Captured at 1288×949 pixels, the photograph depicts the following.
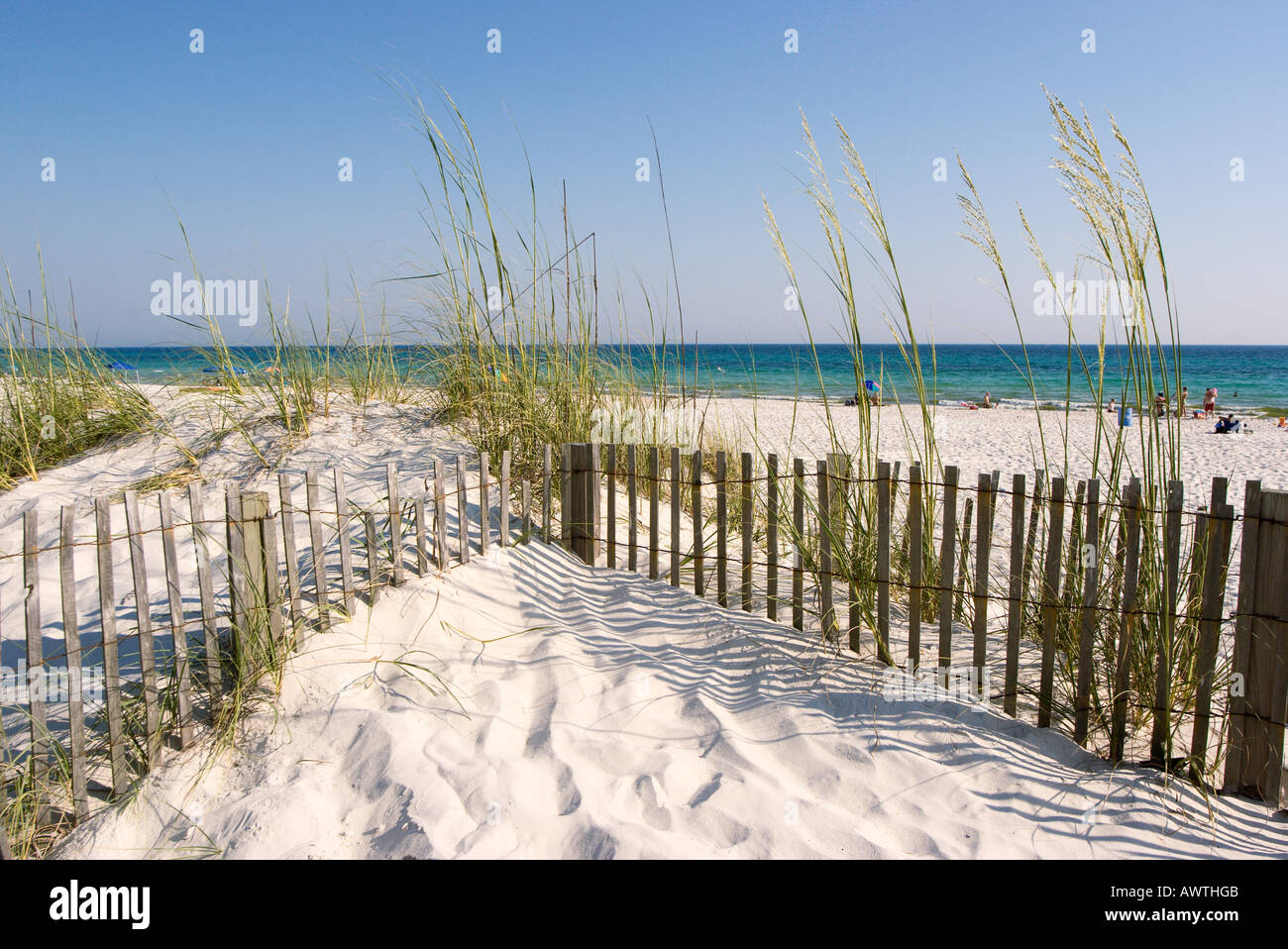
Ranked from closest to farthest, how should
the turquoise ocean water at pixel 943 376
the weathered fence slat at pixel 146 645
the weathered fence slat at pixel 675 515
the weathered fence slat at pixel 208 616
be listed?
the weathered fence slat at pixel 146 645 → the weathered fence slat at pixel 208 616 → the weathered fence slat at pixel 675 515 → the turquoise ocean water at pixel 943 376

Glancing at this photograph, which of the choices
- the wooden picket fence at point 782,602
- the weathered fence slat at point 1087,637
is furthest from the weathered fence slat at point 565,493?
the weathered fence slat at point 1087,637

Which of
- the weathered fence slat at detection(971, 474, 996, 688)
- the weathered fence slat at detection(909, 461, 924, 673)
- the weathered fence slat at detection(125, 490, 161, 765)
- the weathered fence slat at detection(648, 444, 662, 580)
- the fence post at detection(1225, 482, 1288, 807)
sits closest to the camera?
the fence post at detection(1225, 482, 1288, 807)

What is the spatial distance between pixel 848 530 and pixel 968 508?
0.64m

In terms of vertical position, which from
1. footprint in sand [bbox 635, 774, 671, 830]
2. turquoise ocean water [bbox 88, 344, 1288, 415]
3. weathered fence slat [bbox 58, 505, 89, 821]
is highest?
turquoise ocean water [bbox 88, 344, 1288, 415]

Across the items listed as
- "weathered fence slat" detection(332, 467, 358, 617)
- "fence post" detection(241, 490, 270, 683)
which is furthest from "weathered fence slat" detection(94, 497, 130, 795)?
"weathered fence slat" detection(332, 467, 358, 617)

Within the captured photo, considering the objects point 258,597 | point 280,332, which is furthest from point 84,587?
point 280,332

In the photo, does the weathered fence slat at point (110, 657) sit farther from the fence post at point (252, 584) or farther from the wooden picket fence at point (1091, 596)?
the wooden picket fence at point (1091, 596)

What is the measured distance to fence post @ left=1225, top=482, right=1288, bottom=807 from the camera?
1997mm

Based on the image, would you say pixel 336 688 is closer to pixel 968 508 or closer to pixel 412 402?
pixel 968 508

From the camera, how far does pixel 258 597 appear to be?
2.35 meters

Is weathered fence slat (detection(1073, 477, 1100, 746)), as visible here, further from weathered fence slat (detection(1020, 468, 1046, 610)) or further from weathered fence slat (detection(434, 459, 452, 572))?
weathered fence slat (detection(434, 459, 452, 572))

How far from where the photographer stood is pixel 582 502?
11.4 feet

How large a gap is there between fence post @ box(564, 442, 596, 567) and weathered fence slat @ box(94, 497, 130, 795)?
69.9 inches

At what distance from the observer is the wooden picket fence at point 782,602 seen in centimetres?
202
